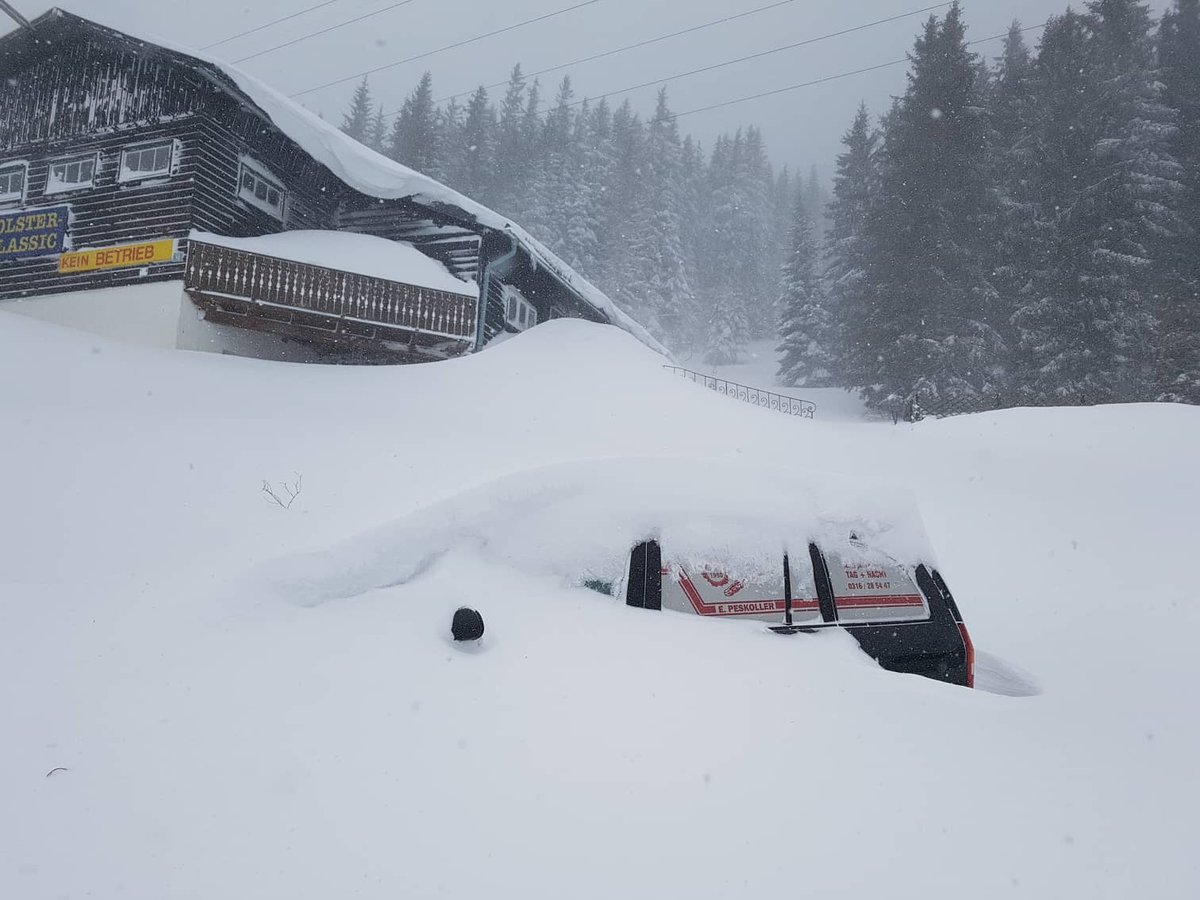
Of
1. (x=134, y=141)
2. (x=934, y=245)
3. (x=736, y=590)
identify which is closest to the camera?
(x=736, y=590)

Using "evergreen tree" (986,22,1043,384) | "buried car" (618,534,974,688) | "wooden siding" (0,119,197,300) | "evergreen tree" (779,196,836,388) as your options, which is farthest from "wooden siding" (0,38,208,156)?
"evergreen tree" (779,196,836,388)

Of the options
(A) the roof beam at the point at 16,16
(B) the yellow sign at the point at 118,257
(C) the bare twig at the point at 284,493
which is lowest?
(C) the bare twig at the point at 284,493

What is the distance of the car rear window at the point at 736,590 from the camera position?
4227 mm

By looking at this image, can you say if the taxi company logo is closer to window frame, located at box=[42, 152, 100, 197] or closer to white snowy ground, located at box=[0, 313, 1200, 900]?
window frame, located at box=[42, 152, 100, 197]

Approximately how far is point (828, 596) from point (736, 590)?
1.99ft

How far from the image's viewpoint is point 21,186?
688 inches

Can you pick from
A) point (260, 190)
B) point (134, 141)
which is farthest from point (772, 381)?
point (134, 141)

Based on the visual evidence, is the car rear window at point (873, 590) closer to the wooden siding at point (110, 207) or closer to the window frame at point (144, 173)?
the wooden siding at point (110, 207)

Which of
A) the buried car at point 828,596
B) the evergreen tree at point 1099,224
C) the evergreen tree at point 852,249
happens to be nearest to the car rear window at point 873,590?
the buried car at point 828,596

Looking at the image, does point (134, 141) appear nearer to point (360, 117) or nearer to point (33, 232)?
point (33, 232)

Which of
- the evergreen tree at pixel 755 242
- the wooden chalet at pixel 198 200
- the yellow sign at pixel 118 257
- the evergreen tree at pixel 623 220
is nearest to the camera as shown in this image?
the wooden chalet at pixel 198 200

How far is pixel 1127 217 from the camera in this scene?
2303cm

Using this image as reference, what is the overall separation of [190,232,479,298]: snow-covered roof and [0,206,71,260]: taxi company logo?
4168mm

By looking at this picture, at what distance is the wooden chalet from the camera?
15.0 meters
